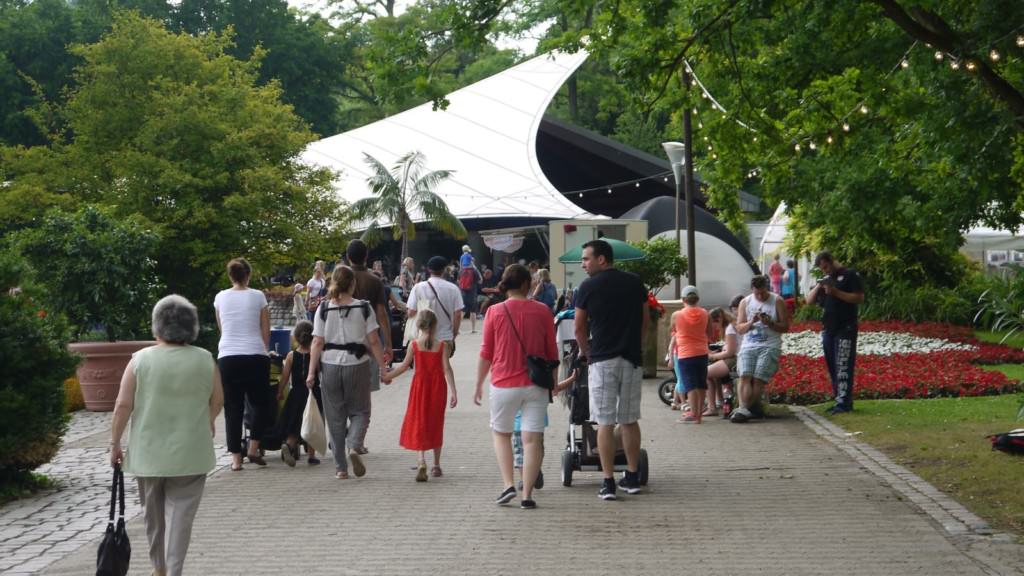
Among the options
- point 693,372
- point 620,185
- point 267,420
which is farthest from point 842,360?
point 620,185

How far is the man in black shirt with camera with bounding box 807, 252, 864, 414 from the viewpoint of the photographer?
13.9 m

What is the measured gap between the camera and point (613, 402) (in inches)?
362

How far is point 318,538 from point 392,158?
41364 millimetres

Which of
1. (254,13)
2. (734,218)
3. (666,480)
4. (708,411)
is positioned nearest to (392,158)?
(254,13)

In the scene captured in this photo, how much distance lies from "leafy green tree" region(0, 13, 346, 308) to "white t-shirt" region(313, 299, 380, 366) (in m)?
15.3

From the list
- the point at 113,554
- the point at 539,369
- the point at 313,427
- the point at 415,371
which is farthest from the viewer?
the point at 313,427

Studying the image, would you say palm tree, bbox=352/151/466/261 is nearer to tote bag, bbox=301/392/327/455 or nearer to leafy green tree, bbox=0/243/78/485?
tote bag, bbox=301/392/327/455

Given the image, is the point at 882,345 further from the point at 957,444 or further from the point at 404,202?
the point at 404,202

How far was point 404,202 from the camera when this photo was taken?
43.3m

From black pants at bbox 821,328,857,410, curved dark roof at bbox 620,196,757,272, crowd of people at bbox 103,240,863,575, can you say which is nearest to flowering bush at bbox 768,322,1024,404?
black pants at bbox 821,328,857,410

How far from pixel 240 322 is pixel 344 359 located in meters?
1.01

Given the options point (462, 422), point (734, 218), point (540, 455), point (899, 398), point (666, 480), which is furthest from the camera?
point (734, 218)

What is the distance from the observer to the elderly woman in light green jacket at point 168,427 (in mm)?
6320

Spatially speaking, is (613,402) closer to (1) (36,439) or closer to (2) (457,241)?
(1) (36,439)
